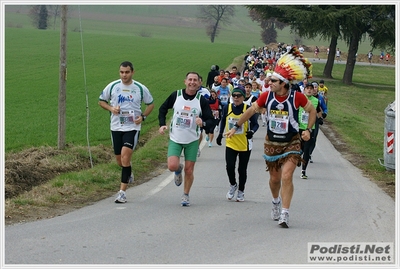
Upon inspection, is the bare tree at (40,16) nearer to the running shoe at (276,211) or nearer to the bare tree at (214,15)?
the bare tree at (214,15)

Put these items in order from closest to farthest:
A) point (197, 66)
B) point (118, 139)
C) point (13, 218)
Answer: point (13, 218) → point (118, 139) → point (197, 66)

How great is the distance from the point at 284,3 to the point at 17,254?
49891 mm

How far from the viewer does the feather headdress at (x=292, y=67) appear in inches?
369

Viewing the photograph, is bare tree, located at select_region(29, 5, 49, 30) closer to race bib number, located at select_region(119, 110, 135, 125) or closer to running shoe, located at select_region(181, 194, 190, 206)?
race bib number, located at select_region(119, 110, 135, 125)

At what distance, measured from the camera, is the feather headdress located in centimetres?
937

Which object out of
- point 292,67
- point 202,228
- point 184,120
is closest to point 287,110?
point 292,67

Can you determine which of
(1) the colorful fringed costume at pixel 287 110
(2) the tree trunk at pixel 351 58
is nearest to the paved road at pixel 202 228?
(1) the colorful fringed costume at pixel 287 110

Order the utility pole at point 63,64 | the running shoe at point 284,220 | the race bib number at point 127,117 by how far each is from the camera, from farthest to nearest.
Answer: the utility pole at point 63,64
the race bib number at point 127,117
the running shoe at point 284,220

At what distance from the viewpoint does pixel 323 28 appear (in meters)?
52.9

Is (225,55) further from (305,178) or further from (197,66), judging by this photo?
(305,178)

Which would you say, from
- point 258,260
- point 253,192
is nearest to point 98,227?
point 258,260

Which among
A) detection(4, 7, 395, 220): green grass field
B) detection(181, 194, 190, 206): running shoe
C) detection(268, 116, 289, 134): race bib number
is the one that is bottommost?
detection(4, 7, 395, 220): green grass field

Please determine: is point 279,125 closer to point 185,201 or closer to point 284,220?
point 284,220

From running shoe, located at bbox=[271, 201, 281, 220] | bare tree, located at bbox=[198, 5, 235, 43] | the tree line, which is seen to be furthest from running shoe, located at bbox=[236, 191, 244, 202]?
bare tree, located at bbox=[198, 5, 235, 43]
